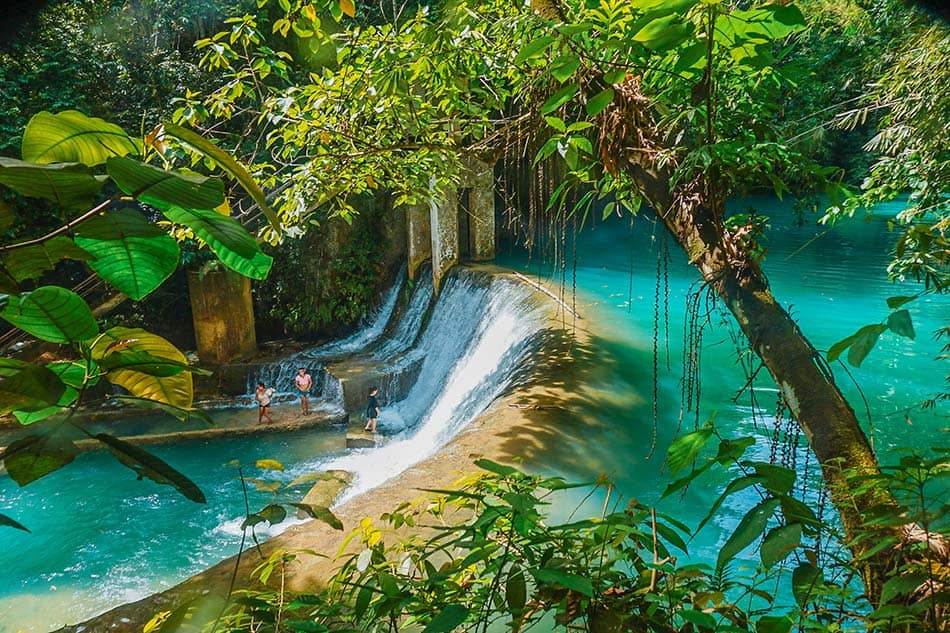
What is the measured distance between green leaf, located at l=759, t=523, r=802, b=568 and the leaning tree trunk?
1.58 feet

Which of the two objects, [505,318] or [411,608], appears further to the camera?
[505,318]

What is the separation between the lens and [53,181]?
61cm

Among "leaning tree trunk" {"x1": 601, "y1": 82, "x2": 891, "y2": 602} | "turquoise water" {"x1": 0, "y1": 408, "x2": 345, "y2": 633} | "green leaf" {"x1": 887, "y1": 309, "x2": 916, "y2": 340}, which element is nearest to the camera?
"green leaf" {"x1": 887, "y1": 309, "x2": 916, "y2": 340}

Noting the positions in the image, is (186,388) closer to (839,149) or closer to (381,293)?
(381,293)

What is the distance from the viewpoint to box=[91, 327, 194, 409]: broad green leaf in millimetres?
807

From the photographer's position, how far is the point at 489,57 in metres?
→ 3.28

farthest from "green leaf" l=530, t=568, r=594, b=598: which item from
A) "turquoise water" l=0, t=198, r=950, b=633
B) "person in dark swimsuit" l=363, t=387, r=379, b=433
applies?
"person in dark swimsuit" l=363, t=387, r=379, b=433

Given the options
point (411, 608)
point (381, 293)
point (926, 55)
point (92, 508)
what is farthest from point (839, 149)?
point (411, 608)

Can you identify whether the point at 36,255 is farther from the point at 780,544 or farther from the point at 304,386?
the point at 304,386

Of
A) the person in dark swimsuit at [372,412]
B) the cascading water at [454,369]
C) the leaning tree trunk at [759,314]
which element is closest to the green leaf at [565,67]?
the leaning tree trunk at [759,314]

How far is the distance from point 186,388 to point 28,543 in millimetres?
7291

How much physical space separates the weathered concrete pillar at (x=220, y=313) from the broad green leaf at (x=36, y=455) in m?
10.3

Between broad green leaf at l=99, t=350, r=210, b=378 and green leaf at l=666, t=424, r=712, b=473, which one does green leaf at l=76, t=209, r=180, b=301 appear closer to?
broad green leaf at l=99, t=350, r=210, b=378

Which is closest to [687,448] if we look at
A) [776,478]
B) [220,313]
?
[776,478]
